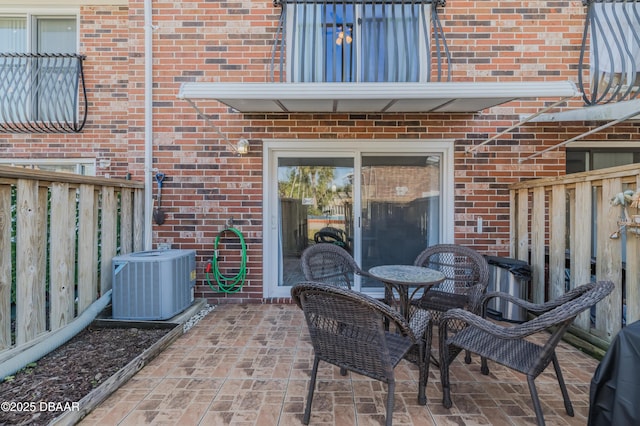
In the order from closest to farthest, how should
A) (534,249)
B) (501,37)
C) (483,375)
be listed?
1. (483,375)
2. (534,249)
3. (501,37)

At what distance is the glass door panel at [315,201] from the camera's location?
4.49 m

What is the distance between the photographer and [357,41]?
14.4 ft

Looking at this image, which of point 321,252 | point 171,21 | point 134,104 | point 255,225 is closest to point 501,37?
point 321,252

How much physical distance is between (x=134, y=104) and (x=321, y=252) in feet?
10.9

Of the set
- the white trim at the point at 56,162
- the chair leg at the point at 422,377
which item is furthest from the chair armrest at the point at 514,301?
the white trim at the point at 56,162

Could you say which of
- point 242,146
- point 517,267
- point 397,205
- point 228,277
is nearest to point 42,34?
point 242,146

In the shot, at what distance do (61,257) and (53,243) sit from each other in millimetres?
162

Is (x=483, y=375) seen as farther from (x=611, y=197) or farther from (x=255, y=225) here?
(x=255, y=225)

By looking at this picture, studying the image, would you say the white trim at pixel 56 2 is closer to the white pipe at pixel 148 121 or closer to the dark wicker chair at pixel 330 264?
the white pipe at pixel 148 121

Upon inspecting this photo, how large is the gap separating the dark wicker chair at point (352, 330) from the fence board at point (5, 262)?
7.59 feet

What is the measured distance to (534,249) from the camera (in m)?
3.84

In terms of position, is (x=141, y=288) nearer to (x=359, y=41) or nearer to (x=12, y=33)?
(x=359, y=41)

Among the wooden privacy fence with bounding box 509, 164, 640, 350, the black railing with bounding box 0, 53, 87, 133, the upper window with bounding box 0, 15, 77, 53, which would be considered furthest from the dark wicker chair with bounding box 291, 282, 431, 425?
the upper window with bounding box 0, 15, 77, 53

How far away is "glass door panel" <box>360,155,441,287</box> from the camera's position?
447 cm
